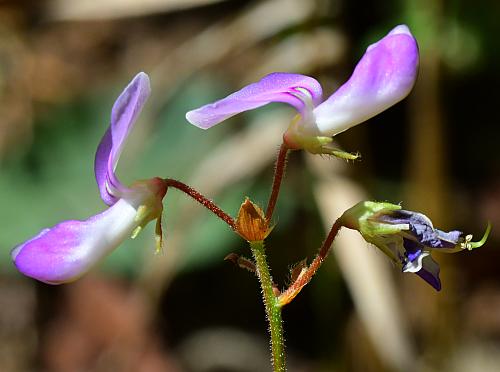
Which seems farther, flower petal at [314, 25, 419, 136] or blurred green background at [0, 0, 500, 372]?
blurred green background at [0, 0, 500, 372]

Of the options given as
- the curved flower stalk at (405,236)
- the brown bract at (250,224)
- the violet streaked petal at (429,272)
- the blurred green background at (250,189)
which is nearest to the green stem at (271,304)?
the brown bract at (250,224)

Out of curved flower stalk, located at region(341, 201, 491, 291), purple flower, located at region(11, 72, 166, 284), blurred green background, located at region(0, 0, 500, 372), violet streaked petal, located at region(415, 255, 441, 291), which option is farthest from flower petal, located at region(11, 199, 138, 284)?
blurred green background, located at region(0, 0, 500, 372)

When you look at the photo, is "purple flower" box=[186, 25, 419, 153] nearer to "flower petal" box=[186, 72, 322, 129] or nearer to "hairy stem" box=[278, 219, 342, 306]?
"flower petal" box=[186, 72, 322, 129]

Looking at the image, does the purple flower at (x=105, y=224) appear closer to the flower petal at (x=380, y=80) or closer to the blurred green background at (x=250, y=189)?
the flower petal at (x=380, y=80)

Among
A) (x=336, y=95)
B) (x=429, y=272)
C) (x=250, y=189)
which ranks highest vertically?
(x=336, y=95)

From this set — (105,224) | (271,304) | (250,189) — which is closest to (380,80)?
(271,304)

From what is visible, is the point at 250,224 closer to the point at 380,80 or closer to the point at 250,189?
the point at 380,80
